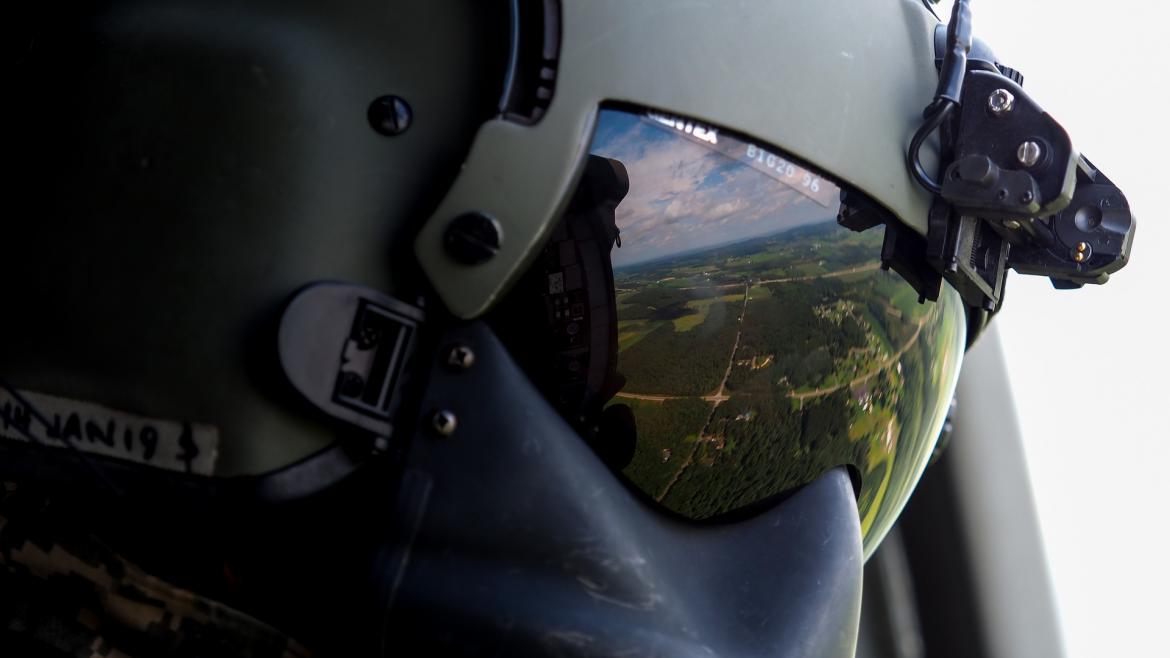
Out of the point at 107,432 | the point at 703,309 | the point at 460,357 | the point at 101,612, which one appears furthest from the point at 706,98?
the point at 101,612

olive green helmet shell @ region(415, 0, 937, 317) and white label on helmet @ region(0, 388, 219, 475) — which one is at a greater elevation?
olive green helmet shell @ region(415, 0, 937, 317)

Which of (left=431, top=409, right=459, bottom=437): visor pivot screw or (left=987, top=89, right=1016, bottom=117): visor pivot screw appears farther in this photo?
(left=987, top=89, right=1016, bottom=117): visor pivot screw

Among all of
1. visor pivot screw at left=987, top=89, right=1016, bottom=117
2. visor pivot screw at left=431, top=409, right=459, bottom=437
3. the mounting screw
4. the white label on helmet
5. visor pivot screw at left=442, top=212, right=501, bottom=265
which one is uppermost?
visor pivot screw at left=987, top=89, right=1016, bottom=117

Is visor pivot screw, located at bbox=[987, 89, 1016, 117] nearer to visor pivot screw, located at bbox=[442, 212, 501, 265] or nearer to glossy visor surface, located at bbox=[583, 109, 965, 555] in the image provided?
glossy visor surface, located at bbox=[583, 109, 965, 555]

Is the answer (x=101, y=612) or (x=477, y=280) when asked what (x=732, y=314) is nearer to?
(x=477, y=280)

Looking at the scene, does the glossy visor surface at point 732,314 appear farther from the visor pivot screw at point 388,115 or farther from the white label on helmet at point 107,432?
the white label on helmet at point 107,432

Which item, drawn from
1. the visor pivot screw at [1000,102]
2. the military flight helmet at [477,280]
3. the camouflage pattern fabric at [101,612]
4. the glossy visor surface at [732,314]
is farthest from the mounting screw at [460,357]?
the visor pivot screw at [1000,102]

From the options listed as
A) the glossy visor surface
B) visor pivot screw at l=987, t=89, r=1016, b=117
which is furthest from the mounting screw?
visor pivot screw at l=987, t=89, r=1016, b=117

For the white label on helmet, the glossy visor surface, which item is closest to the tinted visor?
the glossy visor surface
